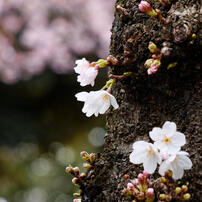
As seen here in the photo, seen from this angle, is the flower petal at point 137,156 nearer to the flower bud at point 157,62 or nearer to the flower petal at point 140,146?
the flower petal at point 140,146

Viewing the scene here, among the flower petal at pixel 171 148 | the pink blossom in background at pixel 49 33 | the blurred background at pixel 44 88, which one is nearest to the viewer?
the flower petal at pixel 171 148

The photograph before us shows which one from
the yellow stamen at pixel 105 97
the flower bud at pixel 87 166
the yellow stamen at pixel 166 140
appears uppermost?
the yellow stamen at pixel 105 97

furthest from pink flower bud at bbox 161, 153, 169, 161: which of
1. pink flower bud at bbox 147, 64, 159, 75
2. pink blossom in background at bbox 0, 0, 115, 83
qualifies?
pink blossom in background at bbox 0, 0, 115, 83

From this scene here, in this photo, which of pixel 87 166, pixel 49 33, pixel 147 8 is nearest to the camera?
pixel 147 8

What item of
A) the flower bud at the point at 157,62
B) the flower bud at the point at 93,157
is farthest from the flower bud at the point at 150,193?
the flower bud at the point at 157,62

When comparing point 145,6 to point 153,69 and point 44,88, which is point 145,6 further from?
point 44,88

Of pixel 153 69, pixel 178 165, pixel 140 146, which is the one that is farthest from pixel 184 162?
pixel 153 69
